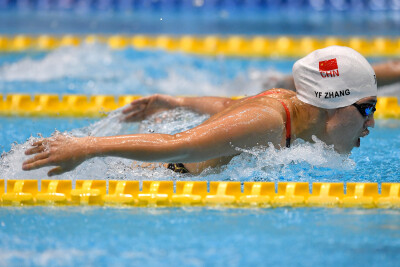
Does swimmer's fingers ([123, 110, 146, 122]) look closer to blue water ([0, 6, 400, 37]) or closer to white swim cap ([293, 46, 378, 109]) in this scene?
white swim cap ([293, 46, 378, 109])

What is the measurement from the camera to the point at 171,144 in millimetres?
2346

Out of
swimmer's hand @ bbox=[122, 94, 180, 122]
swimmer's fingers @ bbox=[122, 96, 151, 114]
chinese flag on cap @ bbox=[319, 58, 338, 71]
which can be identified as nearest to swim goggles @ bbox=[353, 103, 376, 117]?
chinese flag on cap @ bbox=[319, 58, 338, 71]

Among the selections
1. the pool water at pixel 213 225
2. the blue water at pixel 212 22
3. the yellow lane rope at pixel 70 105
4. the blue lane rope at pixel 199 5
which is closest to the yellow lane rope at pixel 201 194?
the pool water at pixel 213 225

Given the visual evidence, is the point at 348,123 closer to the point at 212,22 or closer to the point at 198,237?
the point at 198,237

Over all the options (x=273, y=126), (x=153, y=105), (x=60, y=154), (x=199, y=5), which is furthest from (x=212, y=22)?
(x=60, y=154)

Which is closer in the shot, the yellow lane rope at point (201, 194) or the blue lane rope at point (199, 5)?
the yellow lane rope at point (201, 194)

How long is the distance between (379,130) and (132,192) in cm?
187

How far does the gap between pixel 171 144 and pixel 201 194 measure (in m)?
0.36

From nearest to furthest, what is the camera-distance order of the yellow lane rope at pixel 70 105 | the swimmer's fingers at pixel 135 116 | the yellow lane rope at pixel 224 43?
the swimmer's fingers at pixel 135 116 → the yellow lane rope at pixel 70 105 → the yellow lane rope at pixel 224 43

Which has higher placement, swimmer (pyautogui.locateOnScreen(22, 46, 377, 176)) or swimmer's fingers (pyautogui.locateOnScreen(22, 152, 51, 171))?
swimmer (pyautogui.locateOnScreen(22, 46, 377, 176))

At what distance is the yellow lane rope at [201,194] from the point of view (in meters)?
2.56

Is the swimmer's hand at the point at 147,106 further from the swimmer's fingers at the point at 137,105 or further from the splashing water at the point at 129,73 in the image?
the splashing water at the point at 129,73

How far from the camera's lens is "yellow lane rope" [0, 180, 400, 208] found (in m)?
2.56

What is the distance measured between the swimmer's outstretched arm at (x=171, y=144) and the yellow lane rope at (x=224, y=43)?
12.6 ft
